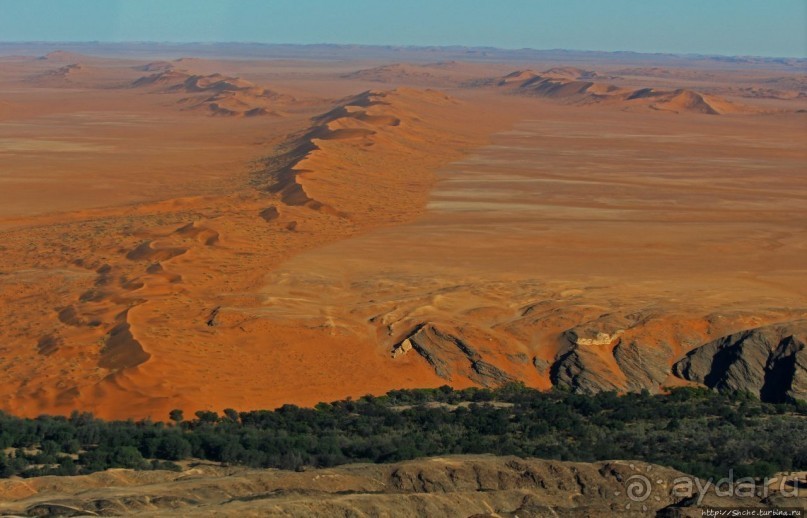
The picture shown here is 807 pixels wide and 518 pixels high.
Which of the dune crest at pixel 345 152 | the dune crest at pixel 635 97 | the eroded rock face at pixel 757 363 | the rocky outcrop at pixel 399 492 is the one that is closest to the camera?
the rocky outcrop at pixel 399 492

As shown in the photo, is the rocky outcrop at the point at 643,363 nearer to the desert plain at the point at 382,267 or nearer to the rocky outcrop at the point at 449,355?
the desert plain at the point at 382,267

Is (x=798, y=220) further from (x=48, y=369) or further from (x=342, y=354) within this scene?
(x=48, y=369)

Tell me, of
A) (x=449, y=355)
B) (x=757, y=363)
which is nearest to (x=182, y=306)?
(x=449, y=355)

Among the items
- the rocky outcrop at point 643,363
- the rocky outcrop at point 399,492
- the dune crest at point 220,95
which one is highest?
the rocky outcrop at point 399,492

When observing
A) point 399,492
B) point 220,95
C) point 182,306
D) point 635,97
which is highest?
point 399,492

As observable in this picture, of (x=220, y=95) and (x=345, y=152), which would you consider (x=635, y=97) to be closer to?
(x=220, y=95)

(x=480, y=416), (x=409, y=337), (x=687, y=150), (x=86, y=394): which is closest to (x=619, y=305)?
(x=409, y=337)

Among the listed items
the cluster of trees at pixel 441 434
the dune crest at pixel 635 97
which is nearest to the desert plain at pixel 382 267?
the cluster of trees at pixel 441 434
